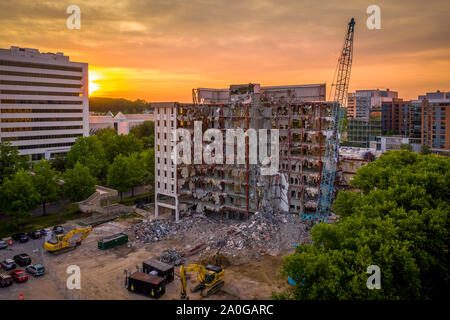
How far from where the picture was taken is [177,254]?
1698 inches

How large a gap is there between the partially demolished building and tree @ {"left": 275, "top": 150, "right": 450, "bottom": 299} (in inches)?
598

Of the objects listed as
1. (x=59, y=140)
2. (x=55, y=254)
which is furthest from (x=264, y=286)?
(x=59, y=140)

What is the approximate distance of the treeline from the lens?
5268cm

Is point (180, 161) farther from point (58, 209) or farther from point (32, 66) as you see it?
point (32, 66)

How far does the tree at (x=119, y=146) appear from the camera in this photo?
305ft

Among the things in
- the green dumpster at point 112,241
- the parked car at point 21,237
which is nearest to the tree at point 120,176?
the parked car at point 21,237

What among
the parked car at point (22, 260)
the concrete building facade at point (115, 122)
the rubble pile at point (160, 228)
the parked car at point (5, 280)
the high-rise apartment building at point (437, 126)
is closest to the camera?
the parked car at point (5, 280)

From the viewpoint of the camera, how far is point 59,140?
96188 millimetres

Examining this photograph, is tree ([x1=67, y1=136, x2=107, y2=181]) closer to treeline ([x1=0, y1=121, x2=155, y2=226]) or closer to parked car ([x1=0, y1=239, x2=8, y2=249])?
treeline ([x1=0, y1=121, x2=155, y2=226])

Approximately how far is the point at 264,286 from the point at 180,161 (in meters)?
25.8

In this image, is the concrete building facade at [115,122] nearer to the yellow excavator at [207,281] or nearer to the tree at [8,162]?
the tree at [8,162]

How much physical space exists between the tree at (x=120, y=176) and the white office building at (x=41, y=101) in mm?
34827

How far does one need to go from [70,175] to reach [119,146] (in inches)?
1269

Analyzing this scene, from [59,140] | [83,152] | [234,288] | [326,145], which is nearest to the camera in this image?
[234,288]
